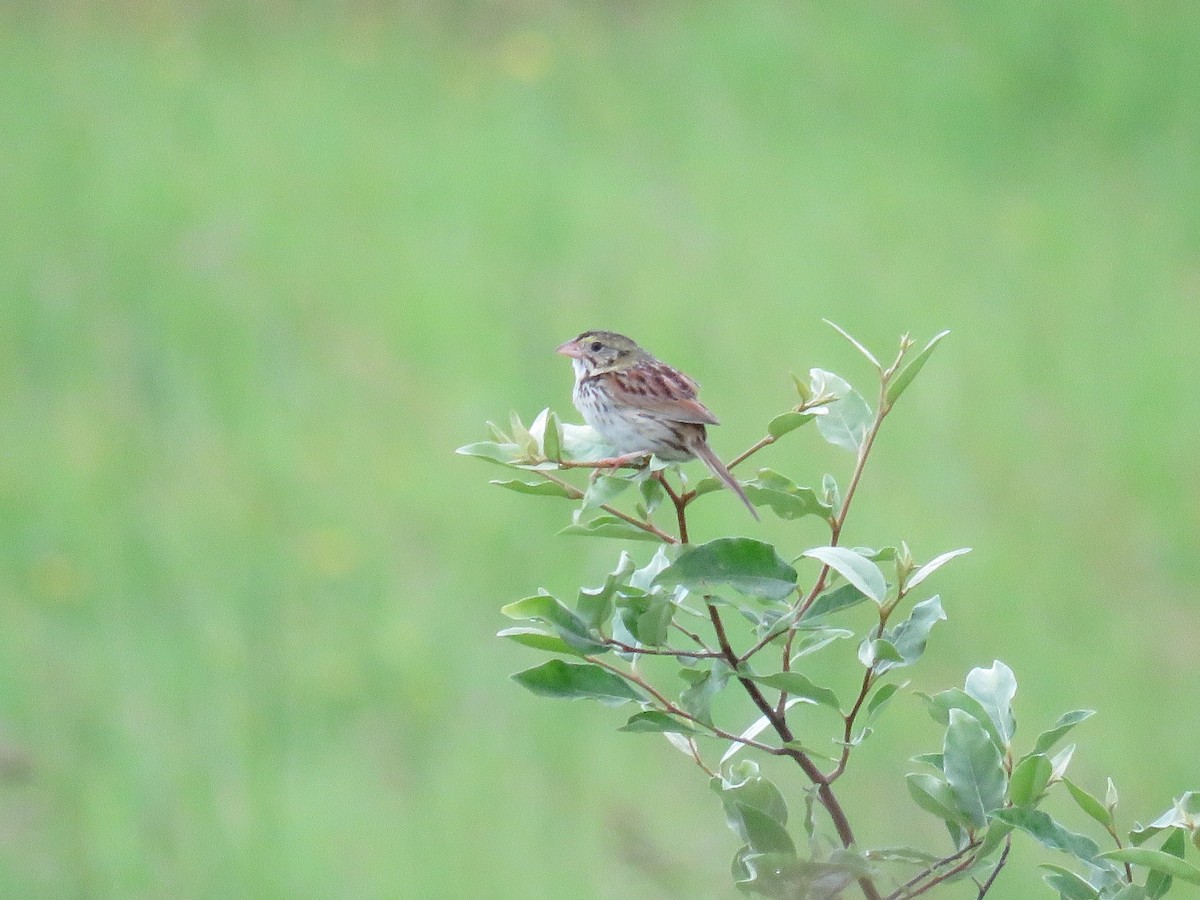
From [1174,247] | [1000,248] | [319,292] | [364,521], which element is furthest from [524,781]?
[1174,247]

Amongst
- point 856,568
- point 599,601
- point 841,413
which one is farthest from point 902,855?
point 841,413

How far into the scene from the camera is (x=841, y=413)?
1.81 meters

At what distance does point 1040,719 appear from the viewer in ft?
21.9

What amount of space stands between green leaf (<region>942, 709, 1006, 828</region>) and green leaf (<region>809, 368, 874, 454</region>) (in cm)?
35

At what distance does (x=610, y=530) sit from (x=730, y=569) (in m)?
0.13

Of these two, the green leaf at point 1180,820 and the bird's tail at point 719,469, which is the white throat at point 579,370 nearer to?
the bird's tail at point 719,469

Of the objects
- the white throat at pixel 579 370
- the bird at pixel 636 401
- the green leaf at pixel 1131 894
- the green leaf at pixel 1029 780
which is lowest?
the green leaf at pixel 1131 894

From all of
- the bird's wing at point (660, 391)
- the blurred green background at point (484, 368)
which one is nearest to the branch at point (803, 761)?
the bird's wing at point (660, 391)

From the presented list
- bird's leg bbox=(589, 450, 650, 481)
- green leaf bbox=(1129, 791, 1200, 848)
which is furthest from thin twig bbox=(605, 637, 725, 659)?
green leaf bbox=(1129, 791, 1200, 848)

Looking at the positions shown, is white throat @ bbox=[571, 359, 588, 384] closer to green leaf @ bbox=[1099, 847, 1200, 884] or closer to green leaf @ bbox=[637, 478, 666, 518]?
green leaf @ bbox=[637, 478, 666, 518]

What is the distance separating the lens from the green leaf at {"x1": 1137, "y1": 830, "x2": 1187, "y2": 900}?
1.58 meters

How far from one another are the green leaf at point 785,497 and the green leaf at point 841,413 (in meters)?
A: 0.13

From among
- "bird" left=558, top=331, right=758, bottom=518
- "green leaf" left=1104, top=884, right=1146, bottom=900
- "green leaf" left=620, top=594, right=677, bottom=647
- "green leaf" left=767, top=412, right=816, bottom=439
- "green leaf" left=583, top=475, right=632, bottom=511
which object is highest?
"bird" left=558, top=331, right=758, bottom=518

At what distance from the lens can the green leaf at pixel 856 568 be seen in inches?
60.2
